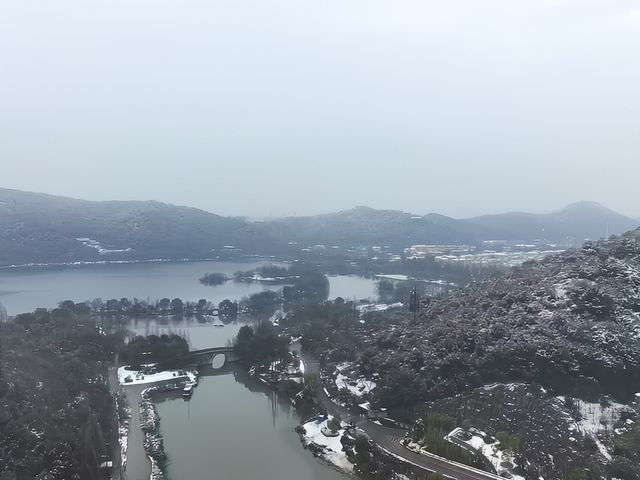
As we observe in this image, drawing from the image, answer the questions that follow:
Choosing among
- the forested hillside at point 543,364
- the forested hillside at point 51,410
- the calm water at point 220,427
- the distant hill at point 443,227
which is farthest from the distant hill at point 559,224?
the forested hillside at point 51,410

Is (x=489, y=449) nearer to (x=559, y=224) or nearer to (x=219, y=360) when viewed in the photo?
(x=219, y=360)

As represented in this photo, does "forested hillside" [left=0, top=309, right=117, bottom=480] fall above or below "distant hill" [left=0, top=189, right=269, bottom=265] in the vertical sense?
below

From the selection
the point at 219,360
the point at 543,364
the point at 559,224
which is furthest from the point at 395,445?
the point at 559,224

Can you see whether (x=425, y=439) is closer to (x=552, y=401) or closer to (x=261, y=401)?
(x=552, y=401)

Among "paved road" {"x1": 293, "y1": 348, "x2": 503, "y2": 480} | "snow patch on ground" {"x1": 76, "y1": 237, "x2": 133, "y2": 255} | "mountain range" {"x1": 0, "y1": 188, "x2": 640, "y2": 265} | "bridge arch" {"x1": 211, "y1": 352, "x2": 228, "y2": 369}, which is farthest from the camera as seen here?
"snow patch on ground" {"x1": 76, "y1": 237, "x2": 133, "y2": 255}

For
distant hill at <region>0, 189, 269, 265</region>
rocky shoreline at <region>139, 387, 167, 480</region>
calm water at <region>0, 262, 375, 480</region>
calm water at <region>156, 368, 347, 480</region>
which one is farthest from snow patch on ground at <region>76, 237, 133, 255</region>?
rocky shoreline at <region>139, 387, 167, 480</region>

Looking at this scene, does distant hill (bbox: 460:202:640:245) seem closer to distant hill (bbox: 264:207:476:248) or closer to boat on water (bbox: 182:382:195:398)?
distant hill (bbox: 264:207:476:248)
